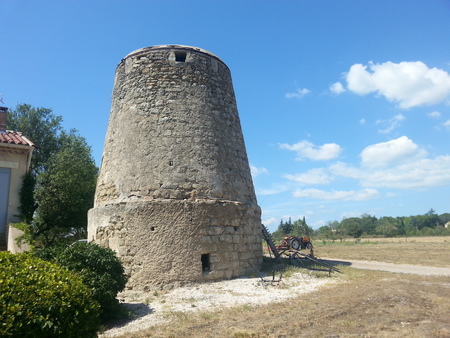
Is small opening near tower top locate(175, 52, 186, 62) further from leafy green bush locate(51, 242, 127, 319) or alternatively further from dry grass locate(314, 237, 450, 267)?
dry grass locate(314, 237, 450, 267)

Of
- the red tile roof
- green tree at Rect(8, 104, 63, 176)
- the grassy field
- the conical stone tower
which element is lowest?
the grassy field

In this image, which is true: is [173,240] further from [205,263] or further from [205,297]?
[205,297]

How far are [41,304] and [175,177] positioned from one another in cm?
654

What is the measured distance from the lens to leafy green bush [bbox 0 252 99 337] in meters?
3.52

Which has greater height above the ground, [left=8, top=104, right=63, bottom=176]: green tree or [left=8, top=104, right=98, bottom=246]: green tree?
[left=8, top=104, right=63, bottom=176]: green tree

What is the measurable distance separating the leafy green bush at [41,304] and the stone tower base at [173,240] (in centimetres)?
472

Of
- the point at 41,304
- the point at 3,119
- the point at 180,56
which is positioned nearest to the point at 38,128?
the point at 3,119

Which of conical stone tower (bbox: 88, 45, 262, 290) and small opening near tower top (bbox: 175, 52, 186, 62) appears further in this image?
small opening near tower top (bbox: 175, 52, 186, 62)

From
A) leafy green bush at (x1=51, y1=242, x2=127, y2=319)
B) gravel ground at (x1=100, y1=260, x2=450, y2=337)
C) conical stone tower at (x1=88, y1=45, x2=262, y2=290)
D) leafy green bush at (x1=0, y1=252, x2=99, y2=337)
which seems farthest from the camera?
conical stone tower at (x1=88, y1=45, x2=262, y2=290)

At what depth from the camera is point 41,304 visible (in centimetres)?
373

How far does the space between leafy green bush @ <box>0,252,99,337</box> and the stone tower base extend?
186 inches

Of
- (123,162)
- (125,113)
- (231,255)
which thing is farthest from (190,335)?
(125,113)

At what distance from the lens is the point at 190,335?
5828 millimetres

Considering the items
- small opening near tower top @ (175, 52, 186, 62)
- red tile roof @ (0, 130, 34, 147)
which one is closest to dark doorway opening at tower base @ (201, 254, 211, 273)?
small opening near tower top @ (175, 52, 186, 62)
